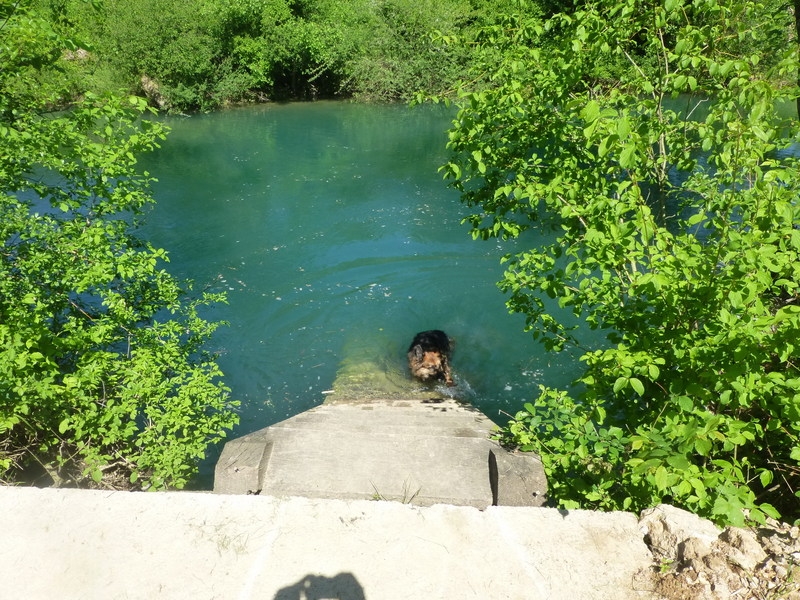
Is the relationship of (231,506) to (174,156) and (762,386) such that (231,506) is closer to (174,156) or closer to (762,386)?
(762,386)

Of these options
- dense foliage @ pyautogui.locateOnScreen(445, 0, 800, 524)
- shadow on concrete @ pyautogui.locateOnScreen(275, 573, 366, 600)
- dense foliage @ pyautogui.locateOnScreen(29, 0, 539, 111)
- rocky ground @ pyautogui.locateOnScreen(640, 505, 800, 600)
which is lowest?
shadow on concrete @ pyautogui.locateOnScreen(275, 573, 366, 600)

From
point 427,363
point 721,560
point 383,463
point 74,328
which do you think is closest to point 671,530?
point 721,560

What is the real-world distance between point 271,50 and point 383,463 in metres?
27.6

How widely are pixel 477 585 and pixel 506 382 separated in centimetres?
615

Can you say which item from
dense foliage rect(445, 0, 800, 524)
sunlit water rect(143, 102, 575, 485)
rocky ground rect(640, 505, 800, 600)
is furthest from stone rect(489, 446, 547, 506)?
sunlit water rect(143, 102, 575, 485)

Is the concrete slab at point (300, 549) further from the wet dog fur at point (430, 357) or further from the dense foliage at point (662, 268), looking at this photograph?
the wet dog fur at point (430, 357)

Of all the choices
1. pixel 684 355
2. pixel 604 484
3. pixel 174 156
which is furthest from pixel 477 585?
pixel 174 156

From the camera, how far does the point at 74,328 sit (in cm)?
485

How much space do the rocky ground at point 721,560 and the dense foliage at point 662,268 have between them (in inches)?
5.4

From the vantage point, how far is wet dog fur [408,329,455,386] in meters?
8.30

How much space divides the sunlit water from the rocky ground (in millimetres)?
5082

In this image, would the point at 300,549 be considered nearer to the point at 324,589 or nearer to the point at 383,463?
the point at 324,589

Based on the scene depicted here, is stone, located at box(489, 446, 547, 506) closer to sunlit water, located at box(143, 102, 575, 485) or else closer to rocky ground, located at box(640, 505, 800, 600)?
rocky ground, located at box(640, 505, 800, 600)

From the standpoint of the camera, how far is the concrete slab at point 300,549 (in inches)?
97.4
